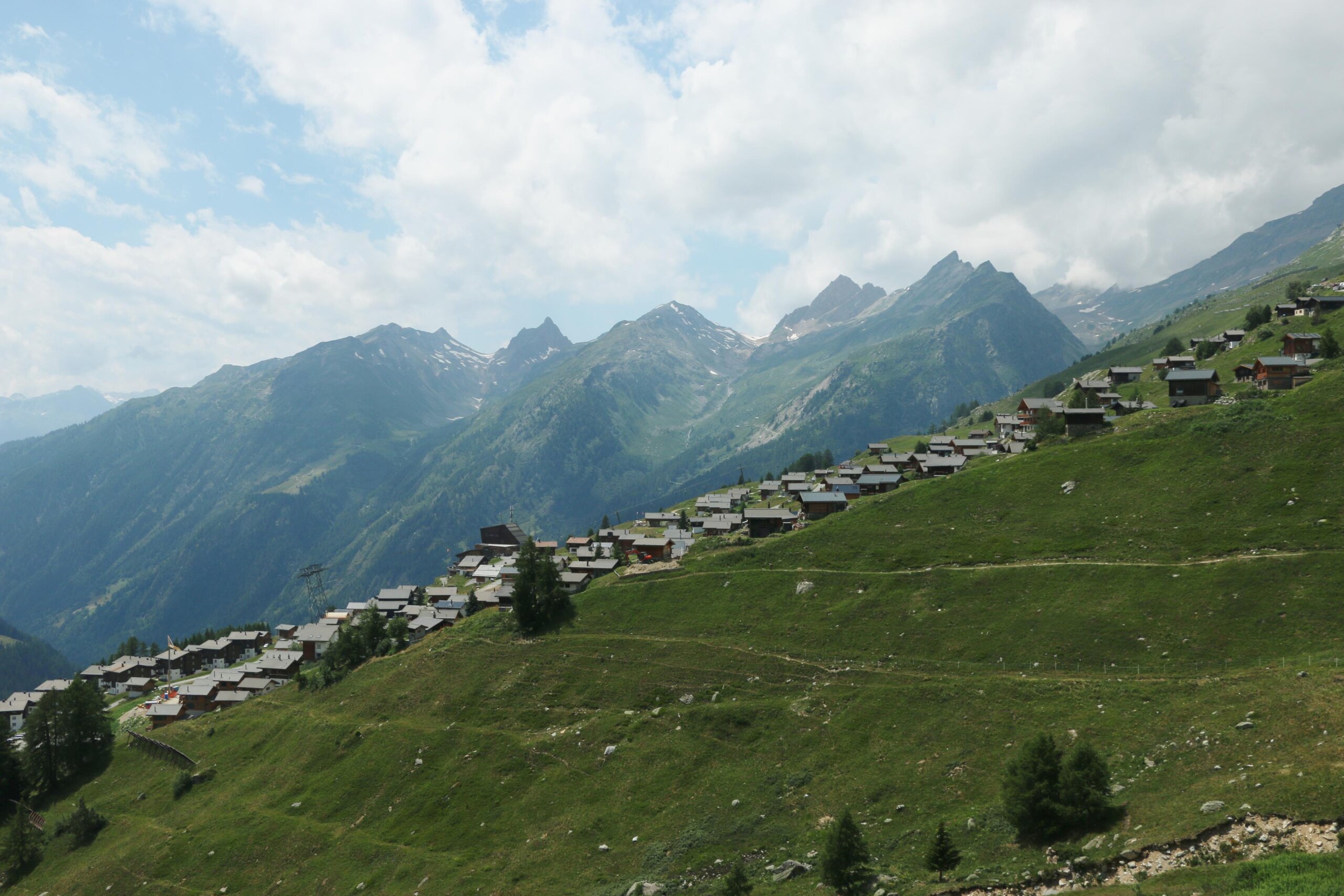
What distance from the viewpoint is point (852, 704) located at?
6331 cm

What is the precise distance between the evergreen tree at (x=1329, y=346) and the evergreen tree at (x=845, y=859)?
435ft

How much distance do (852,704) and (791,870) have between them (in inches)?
796

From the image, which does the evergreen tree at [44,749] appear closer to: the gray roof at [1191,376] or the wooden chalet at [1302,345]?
the gray roof at [1191,376]

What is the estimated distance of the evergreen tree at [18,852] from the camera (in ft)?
300

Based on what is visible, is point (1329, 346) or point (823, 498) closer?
point (1329, 346)

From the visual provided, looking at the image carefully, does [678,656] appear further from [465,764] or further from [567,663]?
[465,764]

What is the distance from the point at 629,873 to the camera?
52125mm

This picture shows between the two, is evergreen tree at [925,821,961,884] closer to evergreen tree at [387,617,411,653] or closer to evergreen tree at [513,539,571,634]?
evergreen tree at [513,539,571,634]

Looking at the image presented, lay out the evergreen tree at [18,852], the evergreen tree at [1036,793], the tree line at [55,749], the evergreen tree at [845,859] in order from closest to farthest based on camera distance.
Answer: the evergreen tree at [845,859] < the evergreen tree at [1036,793] < the evergreen tree at [18,852] < the tree line at [55,749]

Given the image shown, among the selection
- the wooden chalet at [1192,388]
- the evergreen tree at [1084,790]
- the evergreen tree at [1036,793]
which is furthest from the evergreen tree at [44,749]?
the wooden chalet at [1192,388]

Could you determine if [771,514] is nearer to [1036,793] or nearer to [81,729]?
[1036,793]

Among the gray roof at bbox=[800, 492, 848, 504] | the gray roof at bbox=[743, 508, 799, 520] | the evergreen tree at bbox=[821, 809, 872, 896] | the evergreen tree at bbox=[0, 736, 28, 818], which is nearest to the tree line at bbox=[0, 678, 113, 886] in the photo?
the evergreen tree at bbox=[0, 736, 28, 818]

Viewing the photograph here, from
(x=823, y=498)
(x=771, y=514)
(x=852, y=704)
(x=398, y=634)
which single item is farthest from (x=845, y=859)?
(x=398, y=634)

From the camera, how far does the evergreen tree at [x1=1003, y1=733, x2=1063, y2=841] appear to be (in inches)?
1539
